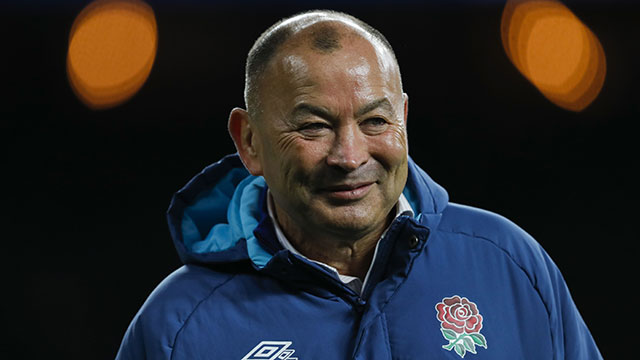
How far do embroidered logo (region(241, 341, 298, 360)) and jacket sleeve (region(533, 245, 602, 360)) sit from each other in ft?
1.52

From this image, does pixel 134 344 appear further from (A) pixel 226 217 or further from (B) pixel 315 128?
(B) pixel 315 128

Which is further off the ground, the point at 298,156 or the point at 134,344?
the point at 298,156

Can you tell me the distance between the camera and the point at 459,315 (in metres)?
1.41

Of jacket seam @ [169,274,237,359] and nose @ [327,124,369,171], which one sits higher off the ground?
nose @ [327,124,369,171]

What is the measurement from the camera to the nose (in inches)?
51.7

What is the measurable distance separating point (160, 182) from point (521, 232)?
8.80 feet

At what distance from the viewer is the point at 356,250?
1473 millimetres

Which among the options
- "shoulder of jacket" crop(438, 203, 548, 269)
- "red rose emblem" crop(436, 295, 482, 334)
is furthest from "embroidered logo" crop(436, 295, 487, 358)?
"shoulder of jacket" crop(438, 203, 548, 269)

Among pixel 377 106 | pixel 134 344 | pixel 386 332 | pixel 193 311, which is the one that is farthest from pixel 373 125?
pixel 134 344

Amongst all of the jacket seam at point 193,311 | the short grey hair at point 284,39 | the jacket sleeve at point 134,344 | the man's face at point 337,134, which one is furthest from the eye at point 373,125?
the jacket sleeve at point 134,344

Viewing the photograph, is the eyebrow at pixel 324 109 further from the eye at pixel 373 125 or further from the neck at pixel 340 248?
the neck at pixel 340 248

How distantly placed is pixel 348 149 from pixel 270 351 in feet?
1.23

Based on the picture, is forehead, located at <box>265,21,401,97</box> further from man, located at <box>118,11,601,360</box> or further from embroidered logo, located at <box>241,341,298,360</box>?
embroidered logo, located at <box>241,341,298,360</box>

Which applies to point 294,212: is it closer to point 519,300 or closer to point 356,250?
point 356,250
